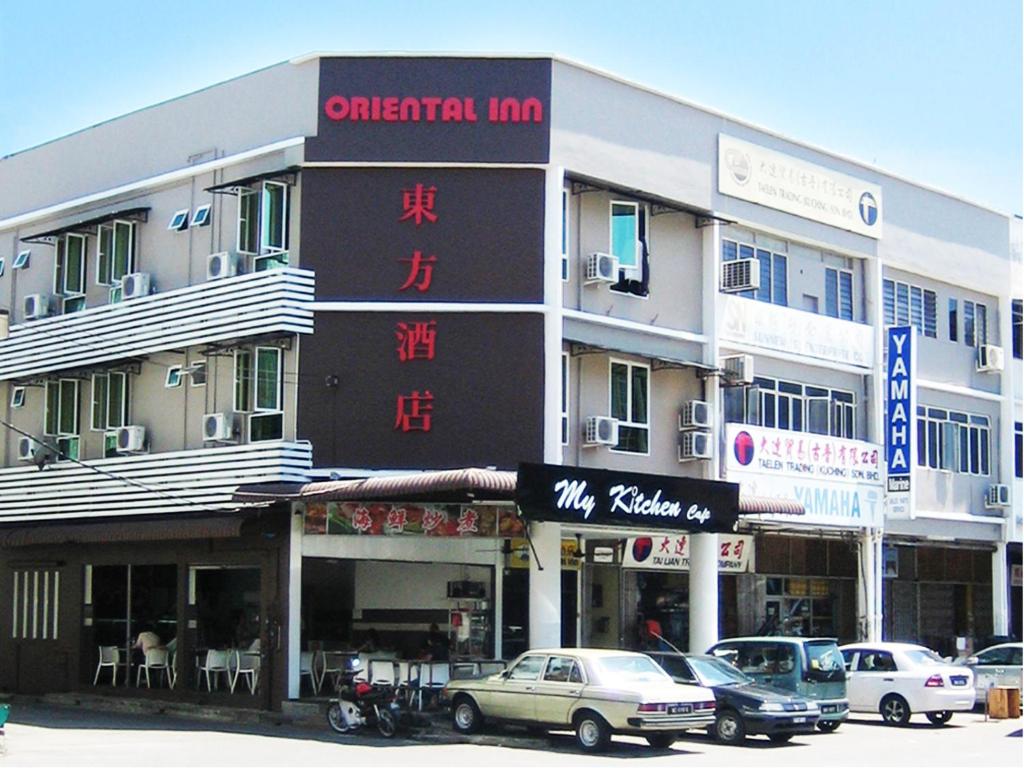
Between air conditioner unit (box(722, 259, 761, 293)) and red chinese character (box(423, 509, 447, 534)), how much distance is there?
297 inches

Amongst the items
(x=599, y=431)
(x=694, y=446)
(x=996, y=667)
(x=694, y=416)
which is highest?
(x=694, y=416)

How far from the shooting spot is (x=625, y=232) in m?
29.0

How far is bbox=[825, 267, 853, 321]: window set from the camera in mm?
33656

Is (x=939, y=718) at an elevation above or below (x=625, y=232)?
below

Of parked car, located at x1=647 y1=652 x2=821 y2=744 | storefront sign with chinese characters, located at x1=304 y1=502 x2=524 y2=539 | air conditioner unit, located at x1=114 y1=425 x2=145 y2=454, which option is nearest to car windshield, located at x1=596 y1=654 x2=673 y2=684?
parked car, located at x1=647 y1=652 x2=821 y2=744

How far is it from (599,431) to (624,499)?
2166 millimetres

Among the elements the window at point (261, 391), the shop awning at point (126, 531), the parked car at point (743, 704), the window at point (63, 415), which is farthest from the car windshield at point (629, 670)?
the window at point (63, 415)

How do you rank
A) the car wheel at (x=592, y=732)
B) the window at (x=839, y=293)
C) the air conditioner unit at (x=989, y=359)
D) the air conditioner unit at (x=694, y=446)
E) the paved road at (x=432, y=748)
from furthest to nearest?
the air conditioner unit at (x=989, y=359) < the window at (x=839, y=293) < the air conditioner unit at (x=694, y=446) < the car wheel at (x=592, y=732) < the paved road at (x=432, y=748)

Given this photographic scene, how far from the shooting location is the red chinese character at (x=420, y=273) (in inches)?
1073

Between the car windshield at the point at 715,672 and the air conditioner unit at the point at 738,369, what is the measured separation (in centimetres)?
715

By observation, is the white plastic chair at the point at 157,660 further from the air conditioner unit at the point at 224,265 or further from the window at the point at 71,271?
the window at the point at 71,271

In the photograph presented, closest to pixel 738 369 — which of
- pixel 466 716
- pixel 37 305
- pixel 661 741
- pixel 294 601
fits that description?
pixel 661 741

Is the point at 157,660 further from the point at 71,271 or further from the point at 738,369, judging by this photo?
the point at 738,369

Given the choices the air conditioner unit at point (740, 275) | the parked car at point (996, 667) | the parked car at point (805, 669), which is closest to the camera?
the parked car at point (805, 669)
